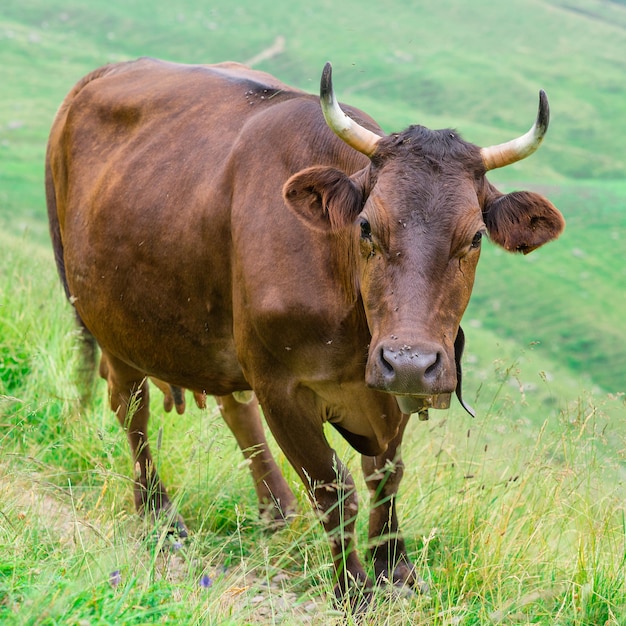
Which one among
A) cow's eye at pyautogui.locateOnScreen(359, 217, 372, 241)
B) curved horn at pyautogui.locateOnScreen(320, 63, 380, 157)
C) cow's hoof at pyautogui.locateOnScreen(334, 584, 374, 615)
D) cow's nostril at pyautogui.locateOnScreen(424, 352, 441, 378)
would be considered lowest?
cow's hoof at pyautogui.locateOnScreen(334, 584, 374, 615)

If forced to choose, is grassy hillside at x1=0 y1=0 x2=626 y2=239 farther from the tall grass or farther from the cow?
the cow

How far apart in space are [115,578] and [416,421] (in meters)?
4.33

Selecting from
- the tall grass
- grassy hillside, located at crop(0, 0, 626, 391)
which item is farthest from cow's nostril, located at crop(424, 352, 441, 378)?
grassy hillside, located at crop(0, 0, 626, 391)

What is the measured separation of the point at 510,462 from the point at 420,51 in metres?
21.7

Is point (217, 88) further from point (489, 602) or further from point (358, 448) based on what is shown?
point (489, 602)

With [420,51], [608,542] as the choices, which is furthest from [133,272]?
[420,51]

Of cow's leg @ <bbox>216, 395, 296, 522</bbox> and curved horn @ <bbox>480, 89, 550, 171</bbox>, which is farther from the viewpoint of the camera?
cow's leg @ <bbox>216, 395, 296, 522</bbox>

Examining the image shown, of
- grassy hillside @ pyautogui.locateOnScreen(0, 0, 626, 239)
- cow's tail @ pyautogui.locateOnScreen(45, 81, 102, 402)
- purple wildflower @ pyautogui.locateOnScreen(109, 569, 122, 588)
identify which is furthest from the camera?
grassy hillside @ pyautogui.locateOnScreen(0, 0, 626, 239)

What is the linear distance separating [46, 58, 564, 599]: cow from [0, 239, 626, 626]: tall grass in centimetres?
25

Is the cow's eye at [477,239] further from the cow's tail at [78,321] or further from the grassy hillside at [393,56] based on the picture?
the grassy hillside at [393,56]

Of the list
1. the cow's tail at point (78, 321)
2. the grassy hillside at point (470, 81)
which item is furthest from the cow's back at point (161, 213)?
the grassy hillside at point (470, 81)

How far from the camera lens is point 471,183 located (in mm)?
4457

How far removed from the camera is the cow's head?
409 cm

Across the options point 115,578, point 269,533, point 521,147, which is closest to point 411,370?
point 521,147
